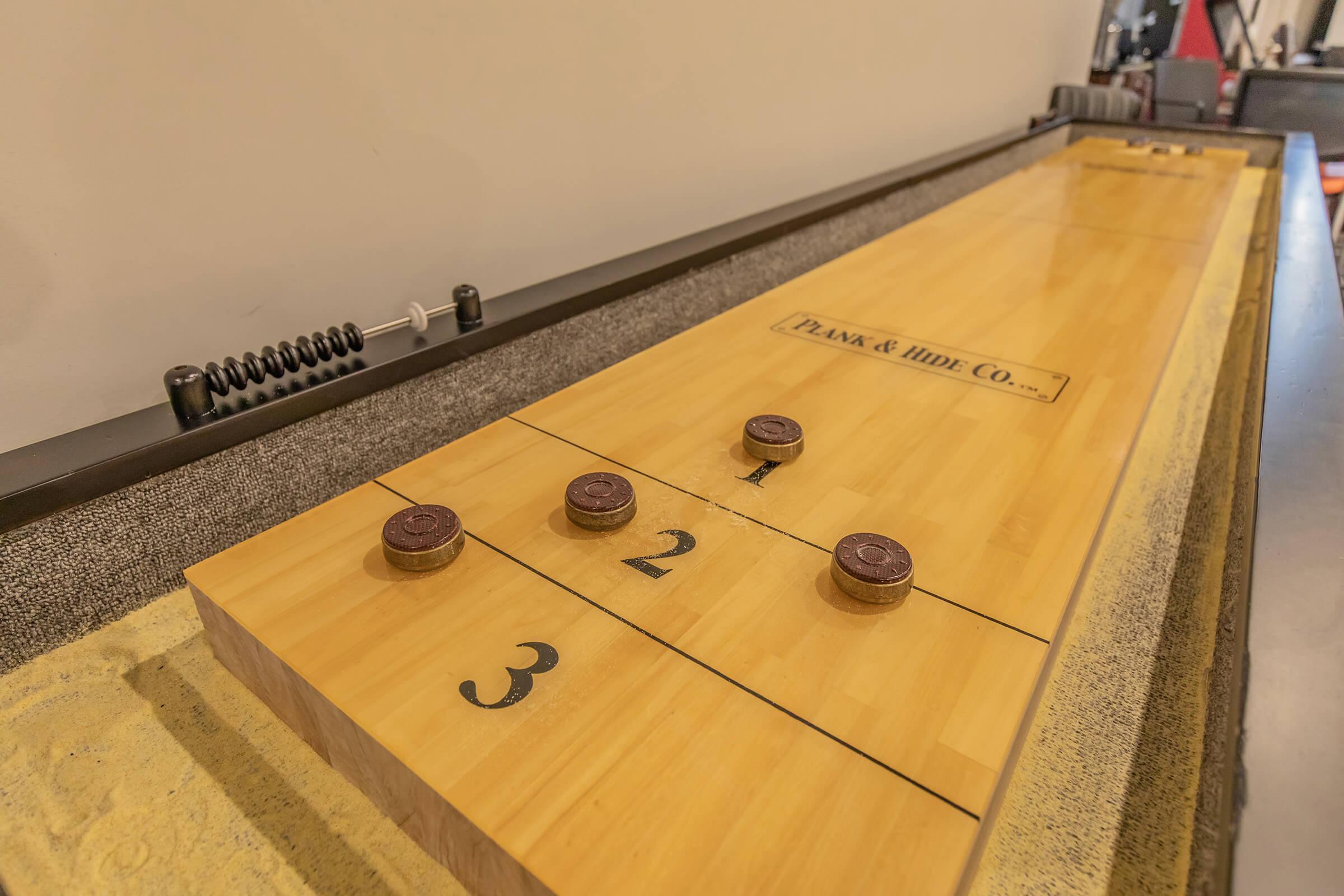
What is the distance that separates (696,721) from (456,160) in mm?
1145

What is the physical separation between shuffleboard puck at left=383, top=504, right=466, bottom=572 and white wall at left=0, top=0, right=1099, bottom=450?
550 millimetres

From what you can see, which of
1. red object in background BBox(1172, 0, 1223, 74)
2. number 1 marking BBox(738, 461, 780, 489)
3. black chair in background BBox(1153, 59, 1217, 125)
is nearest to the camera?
number 1 marking BBox(738, 461, 780, 489)

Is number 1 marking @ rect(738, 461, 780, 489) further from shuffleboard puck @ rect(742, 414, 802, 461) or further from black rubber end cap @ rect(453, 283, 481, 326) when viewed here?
black rubber end cap @ rect(453, 283, 481, 326)

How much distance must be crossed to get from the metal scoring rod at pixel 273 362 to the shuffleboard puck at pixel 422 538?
0.32 meters

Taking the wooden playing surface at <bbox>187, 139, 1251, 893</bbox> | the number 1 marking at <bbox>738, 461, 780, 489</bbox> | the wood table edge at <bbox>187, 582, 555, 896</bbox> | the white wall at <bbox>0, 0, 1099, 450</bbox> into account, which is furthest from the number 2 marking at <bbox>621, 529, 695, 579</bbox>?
the white wall at <bbox>0, 0, 1099, 450</bbox>

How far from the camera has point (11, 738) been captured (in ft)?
2.69

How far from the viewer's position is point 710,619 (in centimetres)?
76

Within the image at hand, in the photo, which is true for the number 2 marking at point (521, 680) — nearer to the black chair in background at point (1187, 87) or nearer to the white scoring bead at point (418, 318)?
the white scoring bead at point (418, 318)

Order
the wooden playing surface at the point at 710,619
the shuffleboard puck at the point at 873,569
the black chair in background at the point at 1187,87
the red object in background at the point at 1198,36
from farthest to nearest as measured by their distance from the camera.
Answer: the red object in background at the point at 1198,36 < the black chair in background at the point at 1187,87 < the shuffleboard puck at the point at 873,569 < the wooden playing surface at the point at 710,619

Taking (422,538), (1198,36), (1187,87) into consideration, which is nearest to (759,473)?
(422,538)

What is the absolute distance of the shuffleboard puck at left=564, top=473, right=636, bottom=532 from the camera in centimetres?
87

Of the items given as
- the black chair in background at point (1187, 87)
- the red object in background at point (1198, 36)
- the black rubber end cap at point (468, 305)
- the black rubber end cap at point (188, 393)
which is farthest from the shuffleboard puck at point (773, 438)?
the red object in background at point (1198, 36)

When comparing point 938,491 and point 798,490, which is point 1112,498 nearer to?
point 938,491

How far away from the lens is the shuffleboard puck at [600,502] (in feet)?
2.84
